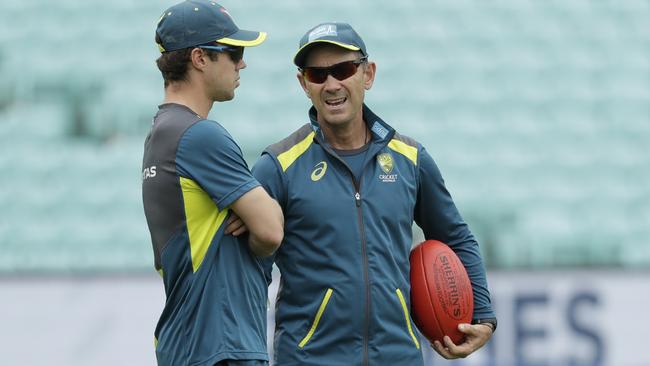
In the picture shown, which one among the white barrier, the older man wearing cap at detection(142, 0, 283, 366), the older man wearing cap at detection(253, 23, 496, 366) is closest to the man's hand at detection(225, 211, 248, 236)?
the older man wearing cap at detection(142, 0, 283, 366)

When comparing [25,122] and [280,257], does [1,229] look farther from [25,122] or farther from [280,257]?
[280,257]

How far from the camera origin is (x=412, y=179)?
4.05 metres

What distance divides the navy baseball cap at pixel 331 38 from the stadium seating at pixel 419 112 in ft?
14.1

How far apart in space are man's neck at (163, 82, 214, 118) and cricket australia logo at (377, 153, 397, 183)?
0.63 m

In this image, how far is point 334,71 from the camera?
4.00m

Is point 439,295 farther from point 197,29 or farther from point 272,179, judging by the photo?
point 197,29

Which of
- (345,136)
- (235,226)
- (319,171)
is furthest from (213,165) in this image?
(345,136)

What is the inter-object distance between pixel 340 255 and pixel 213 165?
1.88ft

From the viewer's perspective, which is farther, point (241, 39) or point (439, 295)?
point (439, 295)

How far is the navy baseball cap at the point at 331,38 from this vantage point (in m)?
3.95

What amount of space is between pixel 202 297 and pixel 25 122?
5553mm

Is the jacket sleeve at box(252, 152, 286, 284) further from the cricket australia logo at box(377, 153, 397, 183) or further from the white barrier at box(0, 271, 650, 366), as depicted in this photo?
the white barrier at box(0, 271, 650, 366)

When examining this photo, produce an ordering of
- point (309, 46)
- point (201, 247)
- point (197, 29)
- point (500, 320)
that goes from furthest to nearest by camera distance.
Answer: point (500, 320)
point (309, 46)
point (197, 29)
point (201, 247)

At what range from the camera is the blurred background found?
7395mm
